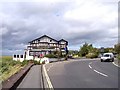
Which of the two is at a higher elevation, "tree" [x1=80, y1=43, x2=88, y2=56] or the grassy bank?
"tree" [x1=80, y1=43, x2=88, y2=56]

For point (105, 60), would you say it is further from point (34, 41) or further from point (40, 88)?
point (34, 41)

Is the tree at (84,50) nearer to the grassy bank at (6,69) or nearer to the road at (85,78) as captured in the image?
the grassy bank at (6,69)

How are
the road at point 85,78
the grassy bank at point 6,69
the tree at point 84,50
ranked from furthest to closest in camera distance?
the tree at point 84,50 < the grassy bank at point 6,69 < the road at point 85,78

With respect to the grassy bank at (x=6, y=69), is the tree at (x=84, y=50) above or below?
above

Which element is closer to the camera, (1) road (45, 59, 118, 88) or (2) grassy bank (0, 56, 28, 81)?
(1) road (45, 59, 118, 88)

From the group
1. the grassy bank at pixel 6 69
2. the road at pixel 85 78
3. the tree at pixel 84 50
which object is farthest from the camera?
the tree at pixel 84 50

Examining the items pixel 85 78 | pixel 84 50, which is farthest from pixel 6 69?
pixel 84 50

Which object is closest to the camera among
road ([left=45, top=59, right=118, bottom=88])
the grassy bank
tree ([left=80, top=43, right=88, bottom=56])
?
road ([left=45, top=59, right=118, bottom=88])

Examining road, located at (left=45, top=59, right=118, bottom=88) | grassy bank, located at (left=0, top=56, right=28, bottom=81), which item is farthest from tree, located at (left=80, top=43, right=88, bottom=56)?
road, located at (left=45, top=59, right=118, bottom=88)

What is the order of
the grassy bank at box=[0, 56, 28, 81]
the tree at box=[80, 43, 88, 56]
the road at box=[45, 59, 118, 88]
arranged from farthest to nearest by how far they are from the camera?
the tree at box=[80, 43, 88, 56] < the grassy bank at box=[0, 56, 28, 81] < the road at box=[45, 59, 118, 88]

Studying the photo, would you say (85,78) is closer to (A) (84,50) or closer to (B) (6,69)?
(B) (6,69)

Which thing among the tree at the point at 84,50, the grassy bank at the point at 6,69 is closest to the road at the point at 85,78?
the grassy bank at the point at 6,69

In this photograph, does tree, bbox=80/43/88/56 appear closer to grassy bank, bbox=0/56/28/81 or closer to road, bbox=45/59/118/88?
grassy bank, bbox=0/56/28/81

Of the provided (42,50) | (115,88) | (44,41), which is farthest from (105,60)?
(44,41)
